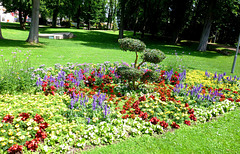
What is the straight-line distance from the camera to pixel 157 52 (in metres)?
5.95

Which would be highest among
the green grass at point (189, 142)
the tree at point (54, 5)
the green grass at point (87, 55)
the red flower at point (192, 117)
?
the tree at point (54, 5)

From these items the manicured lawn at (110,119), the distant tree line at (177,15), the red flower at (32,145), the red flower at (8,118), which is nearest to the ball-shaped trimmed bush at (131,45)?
the manicured lawn at (110,119)

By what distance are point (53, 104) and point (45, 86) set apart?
969 mm

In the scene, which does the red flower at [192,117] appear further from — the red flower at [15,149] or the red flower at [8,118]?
the red flower at [8,118]

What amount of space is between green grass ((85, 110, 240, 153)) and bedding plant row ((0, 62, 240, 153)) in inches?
7.7

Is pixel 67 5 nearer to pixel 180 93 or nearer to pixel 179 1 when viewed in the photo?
pixel 179 1

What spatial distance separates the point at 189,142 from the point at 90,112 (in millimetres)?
2332

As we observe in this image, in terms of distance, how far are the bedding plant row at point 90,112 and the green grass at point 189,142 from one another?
0.64 feet

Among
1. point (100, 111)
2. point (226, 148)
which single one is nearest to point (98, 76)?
point (100, 111)

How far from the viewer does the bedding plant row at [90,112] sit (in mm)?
3400

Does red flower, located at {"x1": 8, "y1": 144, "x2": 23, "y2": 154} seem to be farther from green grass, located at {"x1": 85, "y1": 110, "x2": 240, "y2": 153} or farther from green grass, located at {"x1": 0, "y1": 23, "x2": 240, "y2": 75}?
green grass, located at {"x1": 0, "y1": 23, "x2": 240, "y2": 75}

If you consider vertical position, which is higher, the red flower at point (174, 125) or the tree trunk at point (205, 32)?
the tree trunk at point (205, 32)

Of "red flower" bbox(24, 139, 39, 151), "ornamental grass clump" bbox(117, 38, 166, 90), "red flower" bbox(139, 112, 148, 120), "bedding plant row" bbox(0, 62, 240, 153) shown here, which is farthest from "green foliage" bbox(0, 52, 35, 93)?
"red flower" bbox(139, 112, 148, 120)

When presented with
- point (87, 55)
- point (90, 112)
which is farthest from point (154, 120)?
point (87, 55)
